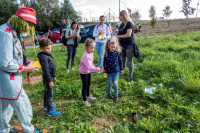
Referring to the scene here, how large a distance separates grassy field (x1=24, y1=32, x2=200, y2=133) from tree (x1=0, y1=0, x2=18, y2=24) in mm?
35487

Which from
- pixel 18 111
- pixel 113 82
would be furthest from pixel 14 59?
pixel 113 82

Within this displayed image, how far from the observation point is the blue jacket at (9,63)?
152 inches

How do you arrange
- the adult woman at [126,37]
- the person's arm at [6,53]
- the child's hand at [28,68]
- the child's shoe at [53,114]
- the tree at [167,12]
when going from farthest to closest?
the tree at [167,12] < the adult woman at [126,37] < the child's shoe at [53,114] < the child's hand at [28,68] < the person's arm at [6,53]

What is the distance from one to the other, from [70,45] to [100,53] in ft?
3.04

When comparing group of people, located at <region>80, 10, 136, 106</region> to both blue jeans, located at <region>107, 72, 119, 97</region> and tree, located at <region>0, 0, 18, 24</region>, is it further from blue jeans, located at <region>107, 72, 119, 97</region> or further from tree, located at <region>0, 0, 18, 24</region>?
tree, located at <region>0, 0, 18, 24</region>

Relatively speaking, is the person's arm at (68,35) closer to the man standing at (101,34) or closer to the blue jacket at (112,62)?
the man standing at (101,34)

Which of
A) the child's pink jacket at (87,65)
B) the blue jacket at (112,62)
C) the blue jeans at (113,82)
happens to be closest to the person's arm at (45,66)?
the child's pink jacket at (87,65)

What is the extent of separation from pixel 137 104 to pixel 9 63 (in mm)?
3076

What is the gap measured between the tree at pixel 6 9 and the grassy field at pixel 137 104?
116ft

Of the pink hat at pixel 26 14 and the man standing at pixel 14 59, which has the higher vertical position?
the pink hat at pixel 26 14

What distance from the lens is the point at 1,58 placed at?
387 centimetres

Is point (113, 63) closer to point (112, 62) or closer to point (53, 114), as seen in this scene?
point (112, 62)

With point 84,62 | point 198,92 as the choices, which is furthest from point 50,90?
point 198,92

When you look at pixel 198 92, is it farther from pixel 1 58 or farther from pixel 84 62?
pixel 1 58
